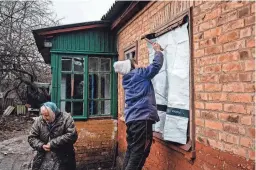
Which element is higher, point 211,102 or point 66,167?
point 211,102

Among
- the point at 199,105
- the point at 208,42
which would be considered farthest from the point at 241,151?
the point at 208,42

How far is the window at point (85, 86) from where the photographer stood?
6410 mm

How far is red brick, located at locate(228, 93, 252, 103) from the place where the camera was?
6.62 feet

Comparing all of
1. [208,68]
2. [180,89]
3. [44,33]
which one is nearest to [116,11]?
[44,33]

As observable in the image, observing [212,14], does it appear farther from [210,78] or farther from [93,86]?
[93,86]

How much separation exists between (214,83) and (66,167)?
8.49 ft

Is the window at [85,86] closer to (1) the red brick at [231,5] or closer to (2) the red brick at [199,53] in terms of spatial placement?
(2) the red brick at [199,53]

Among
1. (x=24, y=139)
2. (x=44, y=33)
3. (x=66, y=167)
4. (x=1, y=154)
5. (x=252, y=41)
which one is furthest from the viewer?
(x=24, y=139)

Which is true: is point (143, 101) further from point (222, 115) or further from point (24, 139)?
point (24, 139)

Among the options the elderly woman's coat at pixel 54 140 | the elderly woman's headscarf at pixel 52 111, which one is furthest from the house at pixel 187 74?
the elderly woman's headscarf at pixel 52 111

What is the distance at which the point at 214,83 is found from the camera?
8.08 ft

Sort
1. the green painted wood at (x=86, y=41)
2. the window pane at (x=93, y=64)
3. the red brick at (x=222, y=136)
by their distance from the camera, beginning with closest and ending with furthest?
the red brick at (x=222, y=136) < the green painted wood at (x=86, y=41) < the window pane at (x=93, y=64)

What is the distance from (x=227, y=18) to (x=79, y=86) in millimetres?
4766

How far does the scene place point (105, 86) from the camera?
6812 mm
